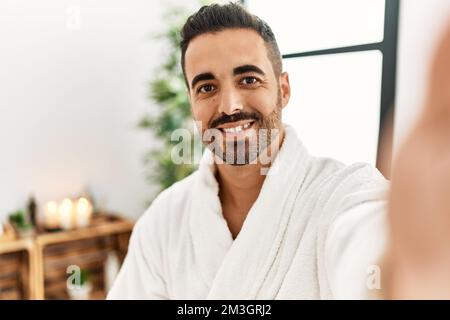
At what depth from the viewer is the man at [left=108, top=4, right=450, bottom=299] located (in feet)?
1.27

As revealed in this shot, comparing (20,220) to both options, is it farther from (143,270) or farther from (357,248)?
(357,248)

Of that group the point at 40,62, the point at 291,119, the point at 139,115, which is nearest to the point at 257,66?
the point at 291,119

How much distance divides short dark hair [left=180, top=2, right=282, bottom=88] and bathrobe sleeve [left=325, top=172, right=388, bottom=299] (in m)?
0.20

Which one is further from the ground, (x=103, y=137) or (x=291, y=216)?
(x=103, y=137)

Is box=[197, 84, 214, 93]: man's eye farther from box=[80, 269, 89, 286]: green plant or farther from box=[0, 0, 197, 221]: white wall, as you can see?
box=[80, 269, 89, 286]: green plant

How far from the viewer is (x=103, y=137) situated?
1.11 metres

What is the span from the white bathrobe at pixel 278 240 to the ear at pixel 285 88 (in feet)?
0.15

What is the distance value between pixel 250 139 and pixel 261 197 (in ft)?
0.25

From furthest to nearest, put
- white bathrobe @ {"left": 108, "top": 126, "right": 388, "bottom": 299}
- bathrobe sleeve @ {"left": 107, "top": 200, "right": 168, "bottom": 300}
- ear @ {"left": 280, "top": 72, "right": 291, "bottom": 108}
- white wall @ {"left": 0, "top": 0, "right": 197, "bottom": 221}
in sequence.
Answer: white wall @ {"left": 0, "top": 0, "right": 197, "bottom": 221}, bathrobe sleeve @ {"left": 107, "top": 200, "right": 168, "bottom": 300}, ear @ {"left": 280, "top": 72, "right": 291, "bottom": 108}, white bathrobe @ {"left": 108, "top": 126, "right": 388, "bottom": 299}

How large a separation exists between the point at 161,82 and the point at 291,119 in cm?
71

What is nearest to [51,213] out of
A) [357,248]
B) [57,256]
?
[57,256]

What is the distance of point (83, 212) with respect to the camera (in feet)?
3.62

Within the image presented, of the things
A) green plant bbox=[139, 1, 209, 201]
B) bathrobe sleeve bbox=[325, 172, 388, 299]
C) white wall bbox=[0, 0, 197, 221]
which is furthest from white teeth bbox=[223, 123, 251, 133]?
green plant bbox=[139, 1, 209, 201]

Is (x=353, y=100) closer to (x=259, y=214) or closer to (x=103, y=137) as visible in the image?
(x=259, y=214)
